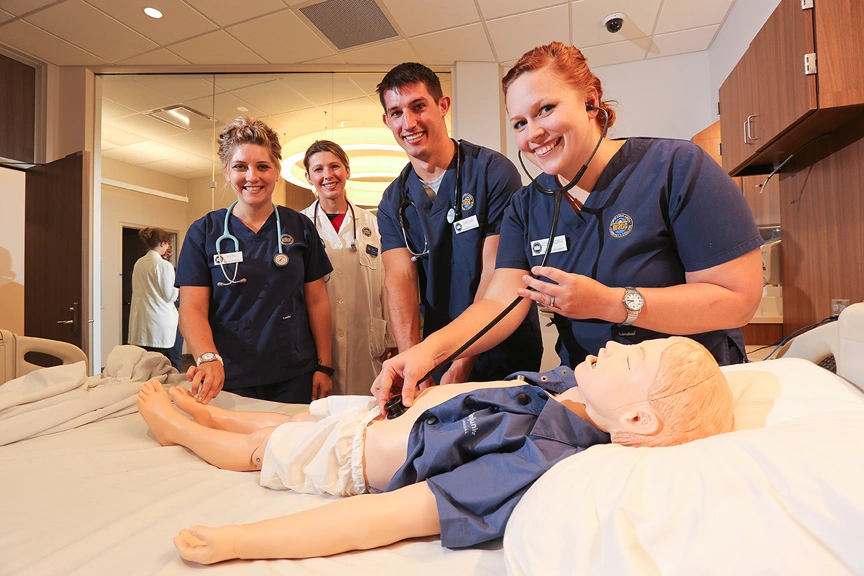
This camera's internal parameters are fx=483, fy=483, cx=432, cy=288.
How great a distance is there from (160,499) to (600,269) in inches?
40.3

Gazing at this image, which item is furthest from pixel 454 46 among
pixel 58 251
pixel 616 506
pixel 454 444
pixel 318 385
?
pixel 616 506

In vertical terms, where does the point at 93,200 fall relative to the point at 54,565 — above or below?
above

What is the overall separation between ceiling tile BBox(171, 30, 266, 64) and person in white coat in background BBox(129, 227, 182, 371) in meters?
1.46

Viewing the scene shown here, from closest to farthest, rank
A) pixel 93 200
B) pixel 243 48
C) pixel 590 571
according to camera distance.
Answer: pixel 590 571
pixel 243 48
pixel 93 200

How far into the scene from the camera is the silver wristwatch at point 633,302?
936mm

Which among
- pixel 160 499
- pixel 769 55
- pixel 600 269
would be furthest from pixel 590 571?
pixel 769 55

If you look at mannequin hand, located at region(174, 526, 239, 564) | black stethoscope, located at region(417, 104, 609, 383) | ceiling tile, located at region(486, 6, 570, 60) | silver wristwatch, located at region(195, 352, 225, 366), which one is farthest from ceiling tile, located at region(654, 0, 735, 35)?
mannequin hand, located at region(174, 526, 239, 564)

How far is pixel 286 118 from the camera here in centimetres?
387

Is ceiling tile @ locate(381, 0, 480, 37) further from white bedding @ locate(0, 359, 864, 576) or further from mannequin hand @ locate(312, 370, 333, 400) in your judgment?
white bedding @ locate(0, 359, 864, 576)

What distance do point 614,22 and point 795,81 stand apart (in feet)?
5.50

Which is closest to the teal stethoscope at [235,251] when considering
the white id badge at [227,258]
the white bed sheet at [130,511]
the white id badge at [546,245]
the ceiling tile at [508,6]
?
the white id badge at [227,258]

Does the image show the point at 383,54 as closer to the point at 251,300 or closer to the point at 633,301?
the point at 251,300

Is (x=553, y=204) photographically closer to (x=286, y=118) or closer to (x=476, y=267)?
(x=476, y=267)

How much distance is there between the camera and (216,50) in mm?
3424
